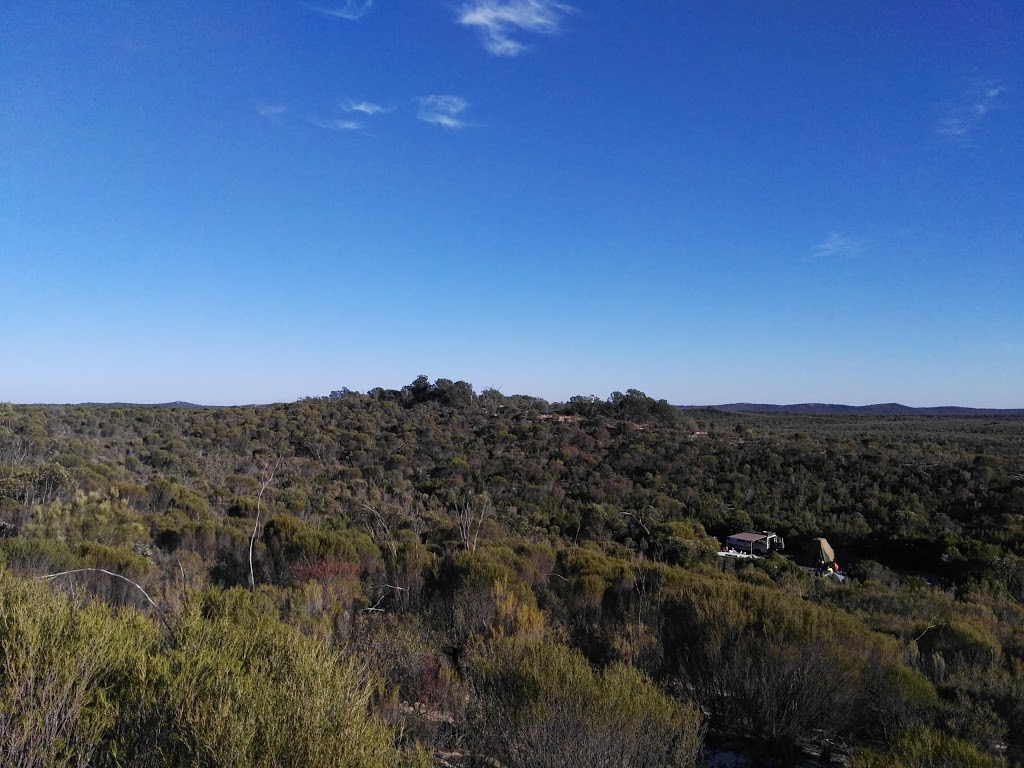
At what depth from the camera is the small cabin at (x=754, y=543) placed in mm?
18062

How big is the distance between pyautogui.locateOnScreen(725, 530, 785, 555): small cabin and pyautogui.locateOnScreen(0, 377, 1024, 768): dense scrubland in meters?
0.70

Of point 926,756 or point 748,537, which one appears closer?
point 926,756

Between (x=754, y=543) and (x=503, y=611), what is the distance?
1278 cm

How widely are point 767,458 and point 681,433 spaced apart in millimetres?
6373

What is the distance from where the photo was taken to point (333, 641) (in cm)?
742

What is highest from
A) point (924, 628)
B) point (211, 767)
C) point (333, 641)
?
point (211, 767)

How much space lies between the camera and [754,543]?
18.3 m

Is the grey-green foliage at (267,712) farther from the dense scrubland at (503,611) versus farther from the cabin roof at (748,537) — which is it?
the cabin roof at (748,537)

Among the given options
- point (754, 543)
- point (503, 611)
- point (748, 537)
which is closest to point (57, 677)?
point (503, 611)

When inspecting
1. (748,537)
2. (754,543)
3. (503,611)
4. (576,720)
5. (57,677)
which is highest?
(57,677)

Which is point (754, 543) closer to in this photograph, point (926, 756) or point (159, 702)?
point (926, 756)

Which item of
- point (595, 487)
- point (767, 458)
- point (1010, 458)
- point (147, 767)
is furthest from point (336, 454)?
point (1010, 458)

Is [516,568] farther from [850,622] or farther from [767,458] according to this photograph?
[767,458]

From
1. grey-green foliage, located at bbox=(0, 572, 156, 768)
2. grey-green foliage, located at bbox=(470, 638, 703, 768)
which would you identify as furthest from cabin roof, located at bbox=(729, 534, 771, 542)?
grey-green foliage, located at bbox=(0, 572, 156, 768)
